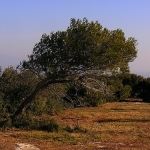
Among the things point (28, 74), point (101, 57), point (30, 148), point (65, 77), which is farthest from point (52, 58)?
point (30, 148)

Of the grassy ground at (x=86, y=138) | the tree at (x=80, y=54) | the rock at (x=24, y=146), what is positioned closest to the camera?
the rock at (x=24, y=146)

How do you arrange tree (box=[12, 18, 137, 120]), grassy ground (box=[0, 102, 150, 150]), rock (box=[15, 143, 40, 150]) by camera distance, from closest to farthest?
rock (box=[15, 143, 40, 150]), grassy ground (box=[0, 102, 150, 150]), tree (box=[12, 18, 137, 120])

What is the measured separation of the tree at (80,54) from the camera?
18641mm

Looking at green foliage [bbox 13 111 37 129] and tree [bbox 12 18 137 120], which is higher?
tree [bbox 12 18 137 120]

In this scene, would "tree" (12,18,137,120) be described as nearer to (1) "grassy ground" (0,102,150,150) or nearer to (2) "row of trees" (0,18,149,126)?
(2) "row of trees" (0,18,149,126)

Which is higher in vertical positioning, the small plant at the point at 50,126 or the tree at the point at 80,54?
the tree at the point at 80,54

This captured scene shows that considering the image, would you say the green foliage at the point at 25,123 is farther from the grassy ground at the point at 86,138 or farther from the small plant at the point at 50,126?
the grassy ground at the point at 86,138

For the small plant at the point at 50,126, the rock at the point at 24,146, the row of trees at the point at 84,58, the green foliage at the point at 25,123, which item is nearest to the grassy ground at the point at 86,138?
the rock at the point at 24,146

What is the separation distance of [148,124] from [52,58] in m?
7.20

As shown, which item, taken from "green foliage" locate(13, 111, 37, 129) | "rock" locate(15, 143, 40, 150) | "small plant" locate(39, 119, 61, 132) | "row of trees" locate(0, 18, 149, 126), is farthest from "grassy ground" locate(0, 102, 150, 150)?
"row of trees" locate(0, 18, 149, 126)

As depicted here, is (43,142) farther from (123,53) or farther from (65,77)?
(123,53)

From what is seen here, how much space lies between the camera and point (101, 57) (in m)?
18.7

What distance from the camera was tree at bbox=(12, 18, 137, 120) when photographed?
1864 cm

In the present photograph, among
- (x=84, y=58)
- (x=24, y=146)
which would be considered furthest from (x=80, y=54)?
(x=24, y=146)
